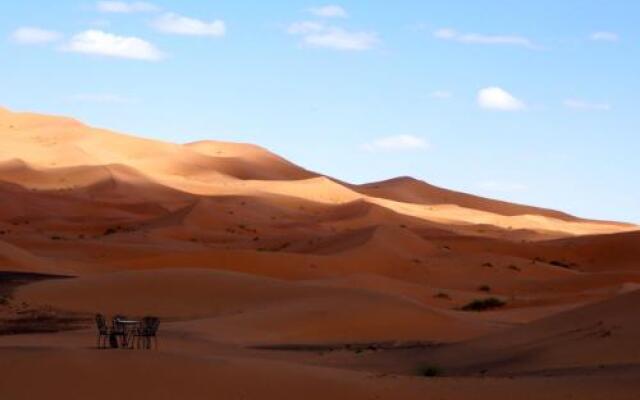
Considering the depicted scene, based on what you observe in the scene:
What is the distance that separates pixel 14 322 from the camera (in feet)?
79.6

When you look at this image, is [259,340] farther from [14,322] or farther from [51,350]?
[51,350]

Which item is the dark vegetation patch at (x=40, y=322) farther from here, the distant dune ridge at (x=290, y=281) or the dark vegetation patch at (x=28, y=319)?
the distant dune ridge at (x=290, y=281)

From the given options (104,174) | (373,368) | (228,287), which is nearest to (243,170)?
(104,174)

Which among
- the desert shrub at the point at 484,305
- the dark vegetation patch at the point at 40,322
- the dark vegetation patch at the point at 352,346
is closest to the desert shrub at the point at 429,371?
the dark vegetation patch at the point at 352,346

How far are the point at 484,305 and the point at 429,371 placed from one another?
54.2 ft

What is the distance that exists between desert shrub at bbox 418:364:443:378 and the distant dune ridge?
277mm

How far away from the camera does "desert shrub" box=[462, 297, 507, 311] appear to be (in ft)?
105

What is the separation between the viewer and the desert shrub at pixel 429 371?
15728mm

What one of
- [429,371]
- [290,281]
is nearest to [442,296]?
[290,281]

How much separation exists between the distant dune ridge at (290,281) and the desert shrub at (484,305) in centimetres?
57

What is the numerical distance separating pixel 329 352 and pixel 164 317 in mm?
7802

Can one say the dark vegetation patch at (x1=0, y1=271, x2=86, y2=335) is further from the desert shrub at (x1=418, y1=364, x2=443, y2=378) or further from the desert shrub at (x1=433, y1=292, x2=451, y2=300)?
the desert shrub at (x1=433, y1=292, x2=451, y2=300)

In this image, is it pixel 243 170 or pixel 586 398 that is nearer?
pixel 586 398

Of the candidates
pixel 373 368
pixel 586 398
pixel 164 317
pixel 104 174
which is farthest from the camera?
pixel 104 174
